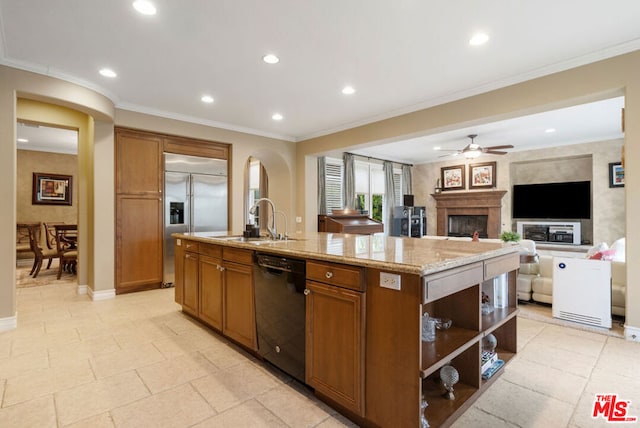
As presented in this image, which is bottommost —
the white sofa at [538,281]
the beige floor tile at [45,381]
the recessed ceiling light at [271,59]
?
the beige floor tile at [45,381]

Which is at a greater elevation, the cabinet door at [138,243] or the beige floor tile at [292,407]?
the cabinet door at [138,243]

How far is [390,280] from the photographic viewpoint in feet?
5.04

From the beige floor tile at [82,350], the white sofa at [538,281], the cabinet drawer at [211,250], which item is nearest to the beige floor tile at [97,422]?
the beige floor tile at [82,350]

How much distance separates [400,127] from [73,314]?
4896 mm

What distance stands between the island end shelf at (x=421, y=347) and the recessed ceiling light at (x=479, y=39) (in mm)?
1994

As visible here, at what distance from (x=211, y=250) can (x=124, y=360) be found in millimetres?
1085

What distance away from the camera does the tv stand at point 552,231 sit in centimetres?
714

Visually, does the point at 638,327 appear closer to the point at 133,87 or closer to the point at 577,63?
the point at 577,63

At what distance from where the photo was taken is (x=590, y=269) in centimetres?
328

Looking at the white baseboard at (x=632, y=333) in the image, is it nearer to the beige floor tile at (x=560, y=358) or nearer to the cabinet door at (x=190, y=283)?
the beige floor tile at (x=560, y=358)

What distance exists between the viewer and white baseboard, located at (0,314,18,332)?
3170 millimetres

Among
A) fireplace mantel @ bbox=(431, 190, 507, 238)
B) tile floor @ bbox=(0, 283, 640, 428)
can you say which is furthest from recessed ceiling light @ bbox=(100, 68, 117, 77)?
fireplace mantel @ bbox=(431, 190, 507, 238)

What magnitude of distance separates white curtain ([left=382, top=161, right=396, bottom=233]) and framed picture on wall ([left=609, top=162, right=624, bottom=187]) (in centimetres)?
455

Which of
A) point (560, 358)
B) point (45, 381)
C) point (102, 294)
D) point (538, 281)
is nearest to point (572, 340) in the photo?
point (560, 358)
